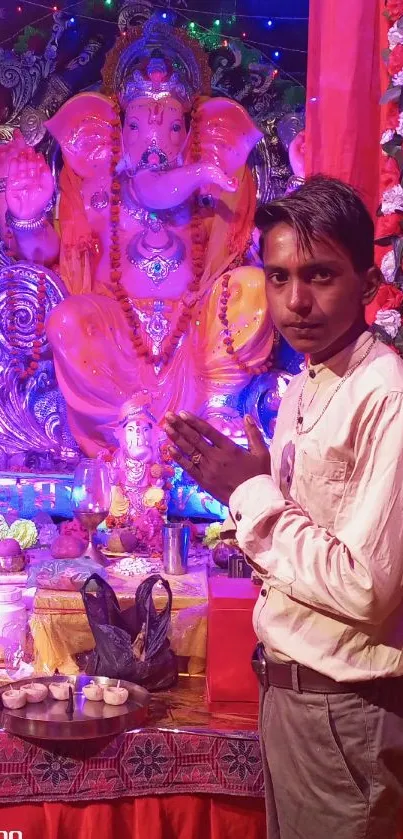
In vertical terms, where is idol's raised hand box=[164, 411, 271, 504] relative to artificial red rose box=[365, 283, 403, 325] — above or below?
below

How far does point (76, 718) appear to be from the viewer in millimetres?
1963

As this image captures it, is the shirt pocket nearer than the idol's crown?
Yes

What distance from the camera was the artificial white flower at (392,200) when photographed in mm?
2041

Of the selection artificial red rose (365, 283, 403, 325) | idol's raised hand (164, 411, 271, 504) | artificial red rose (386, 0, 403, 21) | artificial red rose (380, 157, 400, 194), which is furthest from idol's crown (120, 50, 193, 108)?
idol's raised hand (164, 411, 271, 504)

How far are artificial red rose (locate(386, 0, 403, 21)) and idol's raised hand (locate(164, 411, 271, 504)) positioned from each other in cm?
137

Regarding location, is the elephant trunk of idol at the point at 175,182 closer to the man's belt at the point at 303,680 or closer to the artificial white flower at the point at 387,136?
the artificial white flower at the point at 387,136

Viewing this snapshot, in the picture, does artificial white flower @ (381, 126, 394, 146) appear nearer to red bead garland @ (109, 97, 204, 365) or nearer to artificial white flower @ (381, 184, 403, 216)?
artificial white flower @ (381, 184, 403, 216)

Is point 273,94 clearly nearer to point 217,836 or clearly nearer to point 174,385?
point 174,385

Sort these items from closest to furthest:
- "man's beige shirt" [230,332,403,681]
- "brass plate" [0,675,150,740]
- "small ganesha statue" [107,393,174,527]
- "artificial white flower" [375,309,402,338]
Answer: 1. "man's beige shirt" [230,332,403,681]
2. "brass plate" [0,675,150,740]
3. "artificial white flower" [375,309,402,338]
4. "small ganesha statue" [107,393,174,527]

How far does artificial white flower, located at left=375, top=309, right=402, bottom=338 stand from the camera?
2037 millimetres

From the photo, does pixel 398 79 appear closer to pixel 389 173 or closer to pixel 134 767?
pixel 389 173

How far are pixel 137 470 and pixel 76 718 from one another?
5.40ft

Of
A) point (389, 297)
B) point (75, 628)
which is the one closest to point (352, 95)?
point (389, 297)

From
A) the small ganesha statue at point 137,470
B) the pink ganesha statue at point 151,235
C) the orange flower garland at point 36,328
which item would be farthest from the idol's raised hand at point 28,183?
the small ganesha statue at point 137,470
